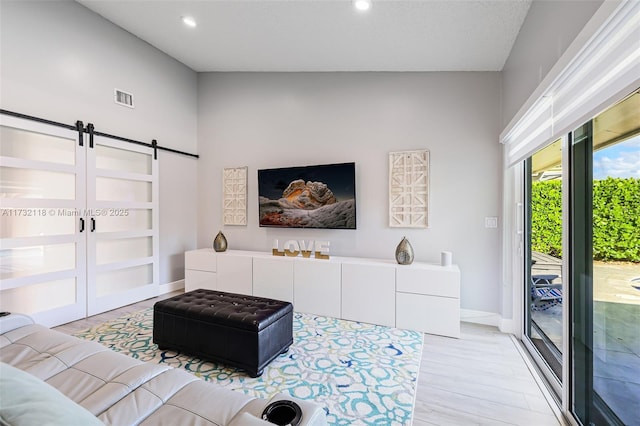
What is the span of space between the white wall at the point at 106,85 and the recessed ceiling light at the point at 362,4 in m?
3.14

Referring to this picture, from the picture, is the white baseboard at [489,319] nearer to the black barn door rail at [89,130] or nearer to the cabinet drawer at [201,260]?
the cabinet drawer at [201,260]

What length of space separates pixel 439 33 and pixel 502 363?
3011 mm

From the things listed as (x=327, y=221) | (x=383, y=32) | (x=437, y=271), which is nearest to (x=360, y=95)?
(x=383, y=32)

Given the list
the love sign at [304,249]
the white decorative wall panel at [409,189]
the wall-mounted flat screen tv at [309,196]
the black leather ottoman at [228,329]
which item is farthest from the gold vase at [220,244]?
the white decorative wall panel at [409,189]

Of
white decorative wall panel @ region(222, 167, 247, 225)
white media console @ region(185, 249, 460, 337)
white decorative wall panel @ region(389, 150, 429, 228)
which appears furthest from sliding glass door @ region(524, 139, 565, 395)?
white decorative wall panel @ region(222, 167, 247, 225)

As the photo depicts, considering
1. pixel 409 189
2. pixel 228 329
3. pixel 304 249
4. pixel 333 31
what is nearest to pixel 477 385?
pixel 228 329

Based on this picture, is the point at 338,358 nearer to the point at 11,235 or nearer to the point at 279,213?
the point at 279,213

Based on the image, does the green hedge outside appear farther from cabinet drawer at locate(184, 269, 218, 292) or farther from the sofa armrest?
cabinet drawer at locate(184, 269, 218, 292)

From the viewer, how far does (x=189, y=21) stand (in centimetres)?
329

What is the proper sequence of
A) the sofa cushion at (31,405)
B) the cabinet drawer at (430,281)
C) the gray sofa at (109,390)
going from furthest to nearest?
the cabinet drawer at (430,281) < the gray sofa at (109,390) < the sofa cushion at (31,405)

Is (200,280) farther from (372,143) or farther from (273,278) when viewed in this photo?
(372,143)

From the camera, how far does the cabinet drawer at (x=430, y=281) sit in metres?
2.99

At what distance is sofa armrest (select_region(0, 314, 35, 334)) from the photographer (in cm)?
177

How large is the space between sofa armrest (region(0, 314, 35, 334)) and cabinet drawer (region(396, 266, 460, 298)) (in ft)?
9.93
